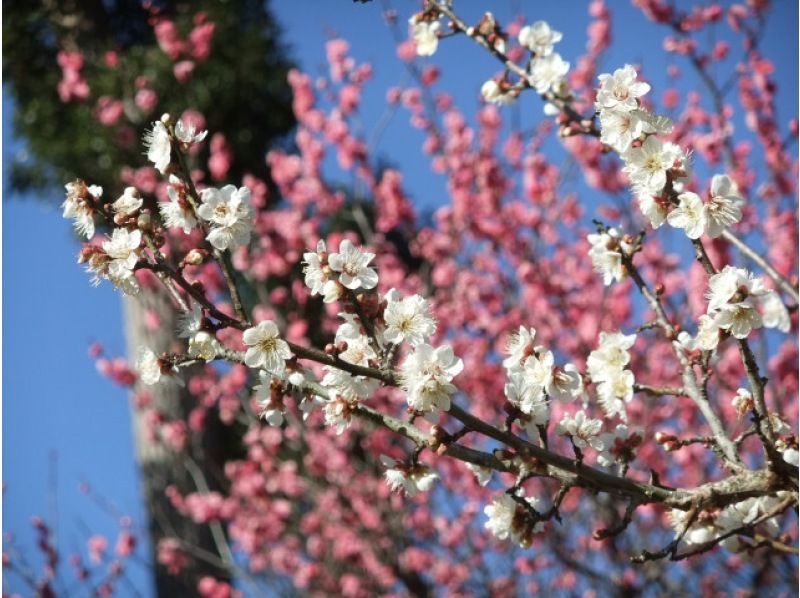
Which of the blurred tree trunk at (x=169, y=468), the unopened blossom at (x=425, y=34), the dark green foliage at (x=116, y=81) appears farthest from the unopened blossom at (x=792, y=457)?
the dark green foliage at (x=116, y=81)

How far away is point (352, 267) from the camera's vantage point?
1.48 metres

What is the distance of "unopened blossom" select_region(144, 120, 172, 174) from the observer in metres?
1.53

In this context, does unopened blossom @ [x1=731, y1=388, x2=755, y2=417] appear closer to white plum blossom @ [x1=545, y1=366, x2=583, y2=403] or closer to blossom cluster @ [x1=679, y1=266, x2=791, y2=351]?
blossom cluster @ [x1=679, y1=266, x2=791, y2=351]

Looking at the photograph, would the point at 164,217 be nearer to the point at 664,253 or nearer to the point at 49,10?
the point at 664,253

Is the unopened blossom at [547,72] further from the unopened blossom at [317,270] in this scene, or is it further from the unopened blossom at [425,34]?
the unopened blossom at [317,270]

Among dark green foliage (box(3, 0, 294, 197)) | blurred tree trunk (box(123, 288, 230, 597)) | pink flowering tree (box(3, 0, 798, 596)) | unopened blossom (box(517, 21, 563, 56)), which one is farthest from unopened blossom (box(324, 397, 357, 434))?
dark green foliage (box(3, 0, 294, 197))

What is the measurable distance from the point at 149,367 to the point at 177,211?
0.92ft

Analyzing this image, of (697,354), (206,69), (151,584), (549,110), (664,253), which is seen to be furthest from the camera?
(206,69)

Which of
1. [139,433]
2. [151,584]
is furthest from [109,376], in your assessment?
[151,584]

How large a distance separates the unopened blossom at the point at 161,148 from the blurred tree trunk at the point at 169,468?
3.76m

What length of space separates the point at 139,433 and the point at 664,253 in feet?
12.4

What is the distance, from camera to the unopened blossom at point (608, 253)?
165 cm

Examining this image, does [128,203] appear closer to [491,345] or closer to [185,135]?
[185,135]

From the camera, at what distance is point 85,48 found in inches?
285
